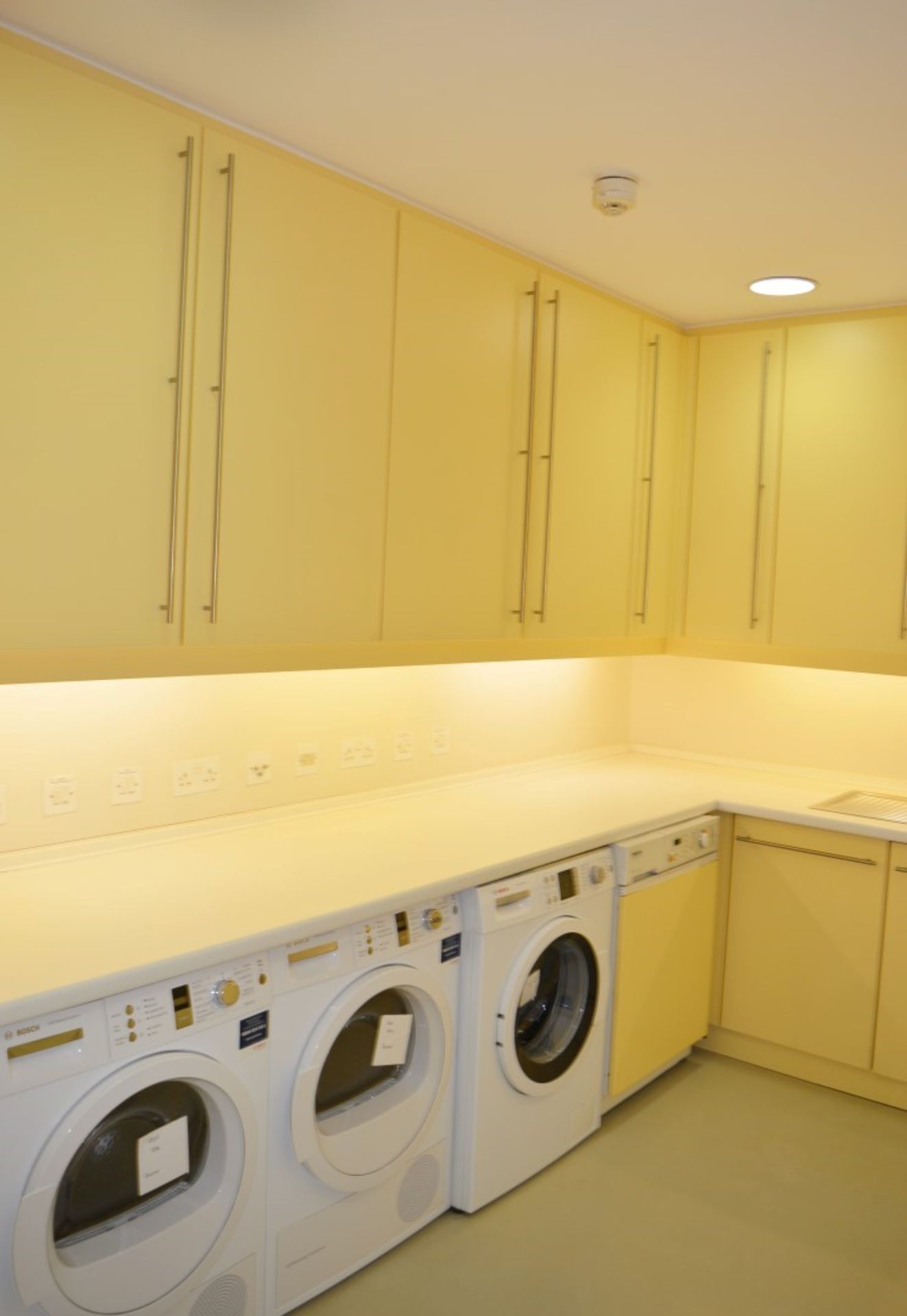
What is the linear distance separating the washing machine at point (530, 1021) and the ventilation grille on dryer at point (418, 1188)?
3.1 inches

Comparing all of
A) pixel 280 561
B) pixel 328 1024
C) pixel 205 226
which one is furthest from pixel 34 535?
pixel 328 1024

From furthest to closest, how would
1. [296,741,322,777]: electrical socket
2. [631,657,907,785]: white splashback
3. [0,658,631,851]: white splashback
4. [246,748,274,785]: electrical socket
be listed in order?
[631,657,907,785]: white splashback
[296,741,322,777]: electrical socket
[246,748,274,785]: electrical socket
[0,658,631,851]: white splashback

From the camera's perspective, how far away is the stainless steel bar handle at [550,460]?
3125 mm

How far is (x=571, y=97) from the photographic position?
6.61 feet

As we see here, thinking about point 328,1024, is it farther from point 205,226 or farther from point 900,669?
point 900,669

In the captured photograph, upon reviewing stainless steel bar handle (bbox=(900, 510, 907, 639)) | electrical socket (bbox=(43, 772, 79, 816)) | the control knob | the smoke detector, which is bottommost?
the control knob

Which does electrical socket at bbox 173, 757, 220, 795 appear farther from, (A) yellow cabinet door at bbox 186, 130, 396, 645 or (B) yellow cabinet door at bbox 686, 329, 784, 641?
(B) yellow cabinet door at bbox 686, 329, 784, 641

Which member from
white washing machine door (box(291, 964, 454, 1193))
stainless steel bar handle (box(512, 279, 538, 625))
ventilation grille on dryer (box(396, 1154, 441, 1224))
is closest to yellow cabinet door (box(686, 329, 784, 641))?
stainless steel bar handle (box(512, 279, 538, 625))

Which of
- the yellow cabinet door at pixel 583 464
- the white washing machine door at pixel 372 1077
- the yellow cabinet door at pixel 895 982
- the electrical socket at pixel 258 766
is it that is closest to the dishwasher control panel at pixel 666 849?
the yellow cabinet door at pixel 895 982

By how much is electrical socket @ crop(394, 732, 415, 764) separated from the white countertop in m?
0.11

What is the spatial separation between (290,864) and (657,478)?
1.91m

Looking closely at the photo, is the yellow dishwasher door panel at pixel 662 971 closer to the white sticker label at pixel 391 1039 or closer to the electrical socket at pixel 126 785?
the white sticker label at pixel 391 1039

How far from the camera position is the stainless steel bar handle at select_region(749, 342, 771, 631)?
11.9ft

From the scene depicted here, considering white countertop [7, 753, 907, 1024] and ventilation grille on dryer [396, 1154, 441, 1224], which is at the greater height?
white countertop [7, 753, 907, 1024]
